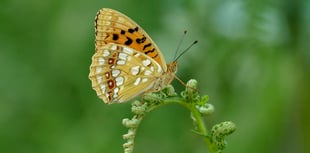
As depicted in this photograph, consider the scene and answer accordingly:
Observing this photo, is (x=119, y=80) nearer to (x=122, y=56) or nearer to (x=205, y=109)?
(x=122, y=56)

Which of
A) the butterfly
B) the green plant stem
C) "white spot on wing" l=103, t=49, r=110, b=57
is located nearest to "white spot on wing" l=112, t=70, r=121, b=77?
the butterfly

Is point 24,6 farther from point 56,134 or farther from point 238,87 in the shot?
point 238,87

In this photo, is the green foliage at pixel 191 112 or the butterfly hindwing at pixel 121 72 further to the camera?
the butterfly hindwing at pixel 121 72

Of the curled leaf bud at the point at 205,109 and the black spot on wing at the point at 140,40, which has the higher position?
the black spot on wing at the point at 140,40

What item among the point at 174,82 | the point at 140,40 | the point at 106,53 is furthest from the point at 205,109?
the point at 174,82

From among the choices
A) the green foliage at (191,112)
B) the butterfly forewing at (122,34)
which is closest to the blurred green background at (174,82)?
the butterfly forewing at (122,34)

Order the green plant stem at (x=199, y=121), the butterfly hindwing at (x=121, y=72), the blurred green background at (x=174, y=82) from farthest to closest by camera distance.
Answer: the blurred green background at (x=174, y=82)
the butterfly hindwing at (x=121, y=72)
the green plant stem at (x=199, y=121)

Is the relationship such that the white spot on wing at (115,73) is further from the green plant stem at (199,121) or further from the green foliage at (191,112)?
the green plant stem at (199,121)
